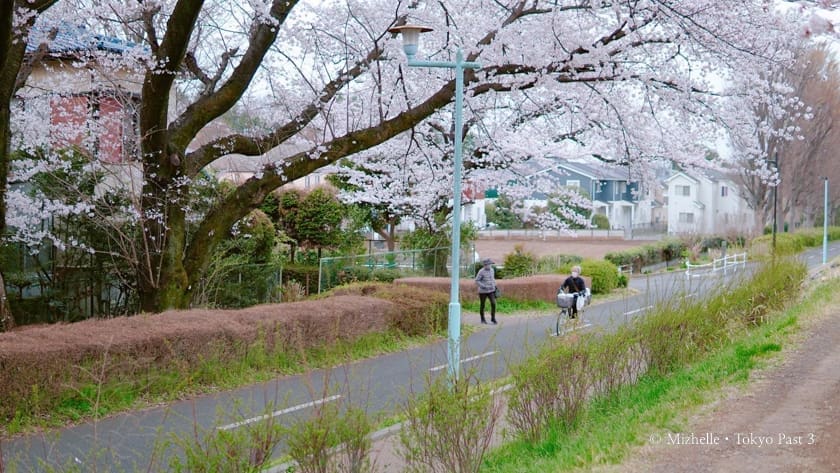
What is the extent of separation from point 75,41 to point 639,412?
11164mm

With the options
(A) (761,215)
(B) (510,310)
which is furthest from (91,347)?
(A) (761,215)

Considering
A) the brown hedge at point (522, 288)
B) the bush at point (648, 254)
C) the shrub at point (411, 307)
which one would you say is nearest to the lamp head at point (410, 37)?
the shrub at point (411, 307)

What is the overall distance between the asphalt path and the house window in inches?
2369

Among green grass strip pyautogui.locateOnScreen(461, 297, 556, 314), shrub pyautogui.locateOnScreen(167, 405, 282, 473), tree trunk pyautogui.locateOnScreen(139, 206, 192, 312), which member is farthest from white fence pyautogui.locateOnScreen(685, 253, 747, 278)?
shrub pyautogui.locateOnScreen(167, 405, 282, 473)

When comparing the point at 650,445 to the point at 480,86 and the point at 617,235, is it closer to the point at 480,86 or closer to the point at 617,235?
the point at 480,86

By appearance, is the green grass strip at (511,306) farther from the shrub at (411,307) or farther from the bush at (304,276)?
the shrub at (411,307)

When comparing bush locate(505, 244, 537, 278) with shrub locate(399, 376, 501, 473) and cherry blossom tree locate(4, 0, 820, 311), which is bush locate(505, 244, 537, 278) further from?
shrub locate(399, 376, 501, 473)

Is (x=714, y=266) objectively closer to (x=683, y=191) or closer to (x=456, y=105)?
(x=456, y=105)

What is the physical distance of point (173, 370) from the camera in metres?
10.7

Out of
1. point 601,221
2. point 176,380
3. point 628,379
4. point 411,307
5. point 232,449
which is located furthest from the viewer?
point 601,221

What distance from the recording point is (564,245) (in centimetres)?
5662

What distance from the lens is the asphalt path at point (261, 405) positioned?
213 inches

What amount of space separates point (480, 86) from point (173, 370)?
6.39 m

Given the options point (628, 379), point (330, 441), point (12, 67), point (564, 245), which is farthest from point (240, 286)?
point (564, 245)
